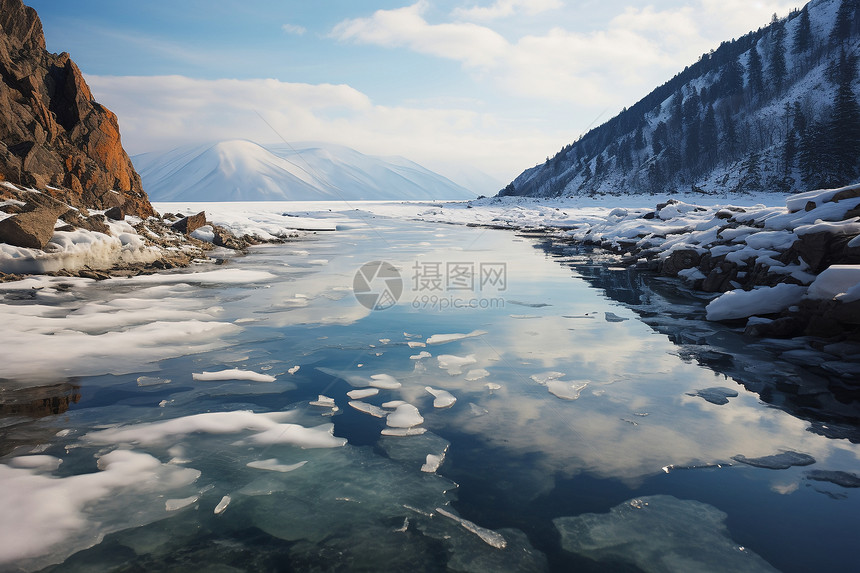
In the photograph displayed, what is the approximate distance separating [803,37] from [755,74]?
8.05 m

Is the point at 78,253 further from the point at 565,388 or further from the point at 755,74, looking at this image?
the point at 755,74

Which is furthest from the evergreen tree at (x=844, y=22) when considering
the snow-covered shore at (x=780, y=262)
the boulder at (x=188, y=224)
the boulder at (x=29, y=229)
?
the boulder at (x=29, y=229)

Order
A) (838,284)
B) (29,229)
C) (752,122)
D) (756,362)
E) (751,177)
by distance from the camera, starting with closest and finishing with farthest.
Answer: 1. (756,362)
2. (838,284)
3. (29,229)
4. (751,177)
5. (752,122)

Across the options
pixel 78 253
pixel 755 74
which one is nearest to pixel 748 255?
pixel 78 253

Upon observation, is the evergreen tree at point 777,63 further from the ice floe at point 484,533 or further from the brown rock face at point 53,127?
the ice floe at point 484,533

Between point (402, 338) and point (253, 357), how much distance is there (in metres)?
2.46

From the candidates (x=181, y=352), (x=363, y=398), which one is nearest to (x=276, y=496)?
(x=363, y=398)

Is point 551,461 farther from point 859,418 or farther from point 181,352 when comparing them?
point 181,352

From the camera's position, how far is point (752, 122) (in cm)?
7944

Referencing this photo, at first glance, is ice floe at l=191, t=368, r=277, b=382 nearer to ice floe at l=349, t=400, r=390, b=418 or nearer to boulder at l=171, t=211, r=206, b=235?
ice floe at l=349, t=400, r=390, b=418

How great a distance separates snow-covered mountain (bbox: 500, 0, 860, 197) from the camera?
5719 centimetres

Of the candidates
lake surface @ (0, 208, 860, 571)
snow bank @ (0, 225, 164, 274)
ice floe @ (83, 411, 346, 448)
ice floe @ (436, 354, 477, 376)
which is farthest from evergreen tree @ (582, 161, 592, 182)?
ice floe @ (83, 411, 346, 448)

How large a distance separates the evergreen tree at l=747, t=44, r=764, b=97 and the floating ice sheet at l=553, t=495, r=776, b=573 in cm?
10334

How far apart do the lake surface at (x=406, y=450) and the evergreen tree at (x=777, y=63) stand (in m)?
97.3
